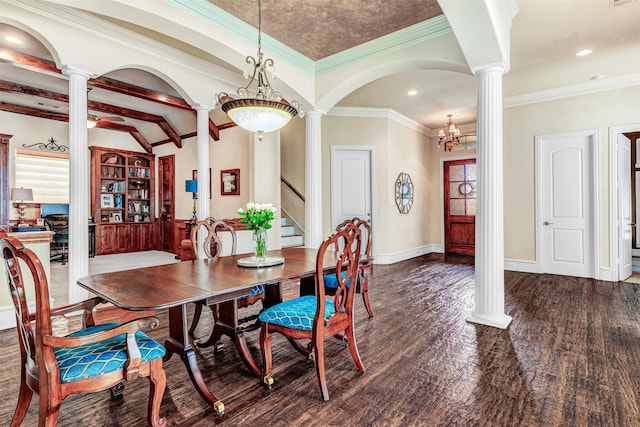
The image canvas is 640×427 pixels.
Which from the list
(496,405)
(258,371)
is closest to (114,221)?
(258,371)

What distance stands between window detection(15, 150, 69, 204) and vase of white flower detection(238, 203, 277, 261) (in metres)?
7.14

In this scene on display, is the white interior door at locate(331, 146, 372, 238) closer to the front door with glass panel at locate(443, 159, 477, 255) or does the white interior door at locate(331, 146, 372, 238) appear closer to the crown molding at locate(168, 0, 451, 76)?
the crown molding at locate(168, 0, 451, 76)

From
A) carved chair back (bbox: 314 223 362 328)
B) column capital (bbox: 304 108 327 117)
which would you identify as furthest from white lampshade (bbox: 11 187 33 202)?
carved chair back (bbox: 314 223 362 328)

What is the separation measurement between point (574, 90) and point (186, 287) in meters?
6.09

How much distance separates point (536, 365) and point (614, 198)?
3888 mm

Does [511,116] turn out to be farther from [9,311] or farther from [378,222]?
[9,311]

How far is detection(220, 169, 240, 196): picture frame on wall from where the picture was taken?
6.30 metres

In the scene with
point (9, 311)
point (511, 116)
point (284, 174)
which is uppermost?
point (511, 116)

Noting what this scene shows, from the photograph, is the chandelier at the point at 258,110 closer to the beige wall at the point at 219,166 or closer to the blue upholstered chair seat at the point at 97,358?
the blue upholstered chair seat at the point at 97,358

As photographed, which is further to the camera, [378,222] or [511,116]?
[378,222]

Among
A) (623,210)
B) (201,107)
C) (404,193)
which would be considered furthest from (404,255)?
(201,107)

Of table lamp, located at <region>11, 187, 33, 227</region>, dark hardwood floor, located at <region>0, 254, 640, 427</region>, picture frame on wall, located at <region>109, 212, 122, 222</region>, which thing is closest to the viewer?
dark hardwood floor, located at <region>0, 254, 640, 427</region>

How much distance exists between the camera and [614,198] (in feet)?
15.8

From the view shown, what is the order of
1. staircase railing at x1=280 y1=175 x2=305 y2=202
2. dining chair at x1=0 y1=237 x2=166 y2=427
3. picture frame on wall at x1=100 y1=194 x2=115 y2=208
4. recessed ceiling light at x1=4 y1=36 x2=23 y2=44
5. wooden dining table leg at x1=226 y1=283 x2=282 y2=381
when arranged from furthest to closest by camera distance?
picture frame on wall at x1=100 y1=194 x2=115 y2=208, staircase railing at x1=280 y1=175 x2=305 y2=202, recessed ceiling light at x1=4 y1=36 x2=23 y2=44, wooden dining table leg at x1=226 y1=283 x2=282 y2=381, dining chair at x1=0 y1=237 x2=166 y2=427
